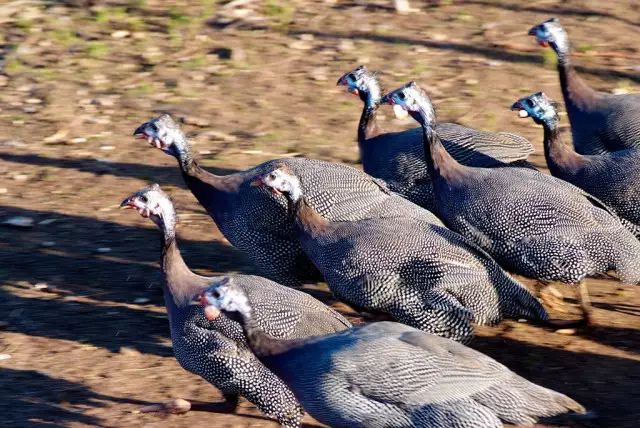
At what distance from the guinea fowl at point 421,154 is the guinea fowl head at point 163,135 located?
3.40ft

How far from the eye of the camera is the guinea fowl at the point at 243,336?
4664 mm

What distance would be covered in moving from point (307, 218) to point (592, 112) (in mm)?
2175

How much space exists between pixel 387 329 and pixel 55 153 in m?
3.64

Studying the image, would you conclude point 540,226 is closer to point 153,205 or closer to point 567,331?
point 567,331

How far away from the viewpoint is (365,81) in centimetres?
691

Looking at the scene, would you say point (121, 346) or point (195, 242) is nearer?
point (121, 346)

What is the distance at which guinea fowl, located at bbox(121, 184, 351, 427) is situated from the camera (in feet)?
15.3

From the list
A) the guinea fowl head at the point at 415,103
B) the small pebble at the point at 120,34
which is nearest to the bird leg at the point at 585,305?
the guinea fowl head at the point at 415,103

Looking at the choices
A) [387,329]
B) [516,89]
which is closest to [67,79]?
[516,89]

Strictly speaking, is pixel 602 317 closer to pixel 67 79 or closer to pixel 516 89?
pixel 516 89

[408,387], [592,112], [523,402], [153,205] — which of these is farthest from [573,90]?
[408,387]

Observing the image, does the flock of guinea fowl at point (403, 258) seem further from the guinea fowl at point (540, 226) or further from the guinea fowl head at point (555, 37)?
the guinea fowl head at point (555, 37)

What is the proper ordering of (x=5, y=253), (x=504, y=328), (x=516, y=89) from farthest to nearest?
(x=516, y=89), (x=5, y=253), (x=504, y=328)

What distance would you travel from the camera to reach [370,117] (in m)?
6.80
